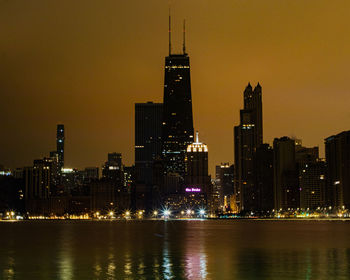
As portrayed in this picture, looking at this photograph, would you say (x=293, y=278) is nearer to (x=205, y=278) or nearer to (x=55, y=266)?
(x=205, y=278)

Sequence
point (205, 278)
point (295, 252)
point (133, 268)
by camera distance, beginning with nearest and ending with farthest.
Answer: point (205, 278) → point (133, 268) → point (295, 252)

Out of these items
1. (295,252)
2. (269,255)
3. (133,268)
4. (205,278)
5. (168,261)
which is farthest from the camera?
(295,252)

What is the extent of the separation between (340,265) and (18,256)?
34.9 meters

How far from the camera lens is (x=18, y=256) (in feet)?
242

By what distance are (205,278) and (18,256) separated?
3152 centimetres

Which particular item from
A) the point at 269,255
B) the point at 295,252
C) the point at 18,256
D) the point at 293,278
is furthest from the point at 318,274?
the point at 18,256

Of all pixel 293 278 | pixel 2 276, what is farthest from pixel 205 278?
pixel 2 276

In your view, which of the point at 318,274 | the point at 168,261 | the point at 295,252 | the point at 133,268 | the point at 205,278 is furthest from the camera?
the point at 295,252

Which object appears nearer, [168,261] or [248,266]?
[248,266]

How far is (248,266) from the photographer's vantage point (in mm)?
59750

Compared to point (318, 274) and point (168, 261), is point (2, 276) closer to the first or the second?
point (168, 261)

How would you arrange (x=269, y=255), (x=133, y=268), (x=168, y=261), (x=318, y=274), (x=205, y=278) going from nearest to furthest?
1. (x=205, y=278)
2. (x=318, y=274)
3. (x=133, y=268)
4. (x=168, y=261)
5. (x=269, y=255)

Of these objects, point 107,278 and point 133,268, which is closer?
point 107,278

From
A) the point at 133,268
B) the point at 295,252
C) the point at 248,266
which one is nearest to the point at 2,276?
the point at 133,268
